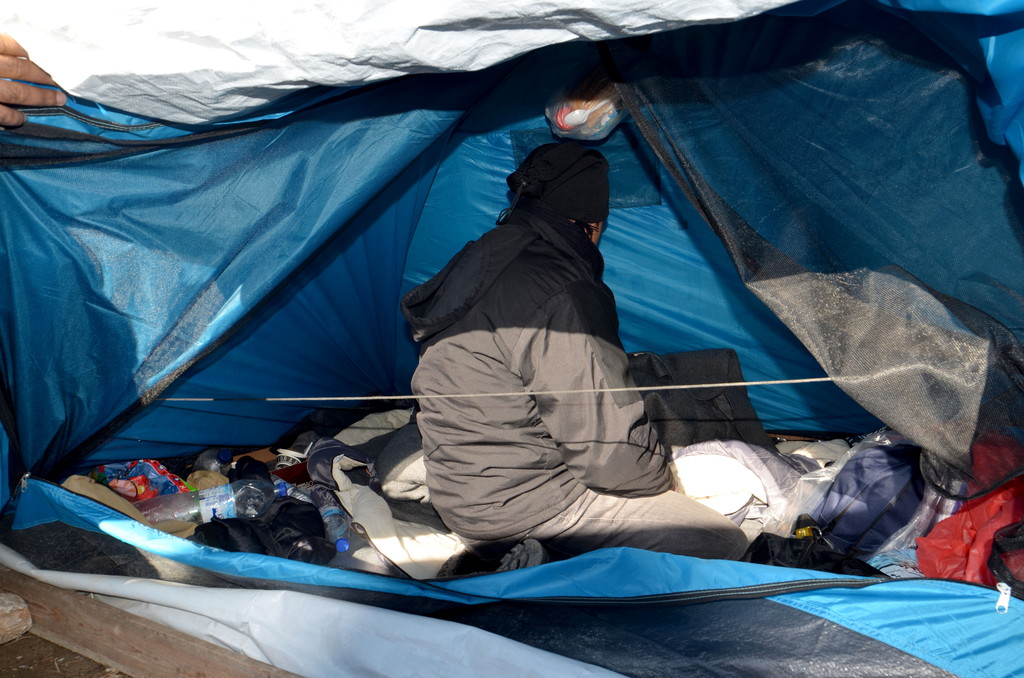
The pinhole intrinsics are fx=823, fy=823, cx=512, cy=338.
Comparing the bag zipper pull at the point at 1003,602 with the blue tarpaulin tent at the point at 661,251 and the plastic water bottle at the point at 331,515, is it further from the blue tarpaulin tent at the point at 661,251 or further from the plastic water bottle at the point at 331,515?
the plastic water bottle at the point at 331,515

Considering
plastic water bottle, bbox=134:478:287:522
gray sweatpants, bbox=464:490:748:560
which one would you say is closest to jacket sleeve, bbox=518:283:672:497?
gray sweatpants, bbox=464:490:748:560

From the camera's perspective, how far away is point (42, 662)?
7.02ft

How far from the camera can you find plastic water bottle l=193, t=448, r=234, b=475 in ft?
8.64

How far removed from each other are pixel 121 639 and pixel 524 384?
1131 mm

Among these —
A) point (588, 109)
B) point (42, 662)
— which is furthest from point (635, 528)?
point (42, 662)

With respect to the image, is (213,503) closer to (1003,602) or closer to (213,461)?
(213,461)

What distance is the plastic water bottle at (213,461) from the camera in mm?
2633

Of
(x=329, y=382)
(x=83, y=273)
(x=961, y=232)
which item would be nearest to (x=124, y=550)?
(x=83, y=273)

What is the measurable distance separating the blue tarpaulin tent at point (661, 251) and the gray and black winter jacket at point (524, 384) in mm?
276

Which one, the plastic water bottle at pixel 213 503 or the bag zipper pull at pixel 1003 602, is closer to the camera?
the bag zipper pull at pixel 1003 602

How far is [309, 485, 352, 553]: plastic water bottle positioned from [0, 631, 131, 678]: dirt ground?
594mm

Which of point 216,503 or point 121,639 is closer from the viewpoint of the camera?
point 121,639

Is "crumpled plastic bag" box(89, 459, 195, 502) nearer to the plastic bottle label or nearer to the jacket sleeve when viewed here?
the plastic bottle label

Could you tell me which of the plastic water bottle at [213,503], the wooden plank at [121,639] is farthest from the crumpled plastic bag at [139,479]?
the wooden plank at [121,639]
